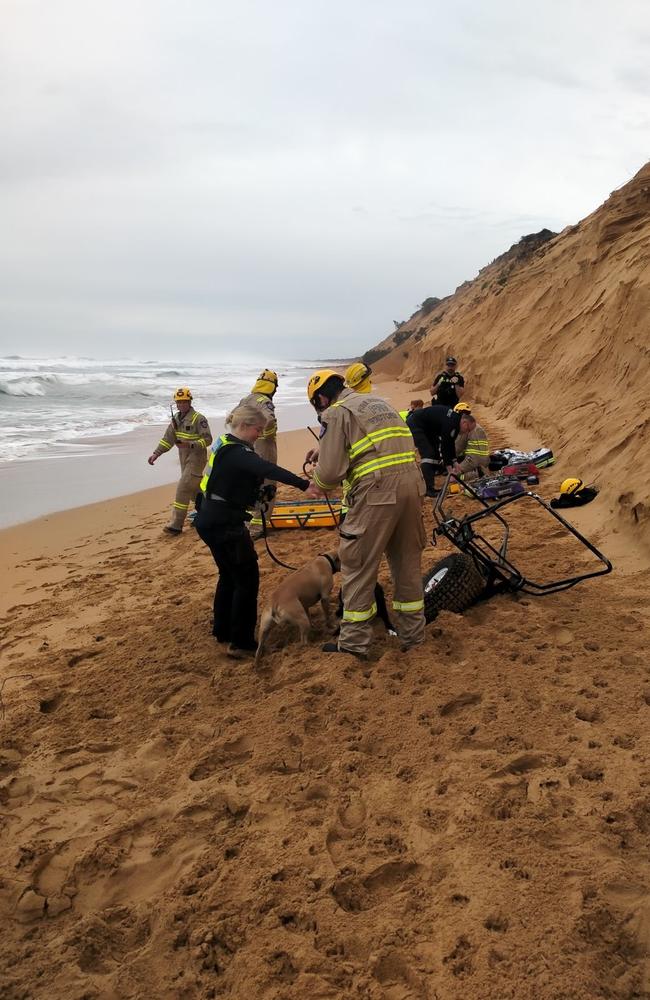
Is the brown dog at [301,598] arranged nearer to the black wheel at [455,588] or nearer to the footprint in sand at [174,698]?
the footprint in sand at [174,698]

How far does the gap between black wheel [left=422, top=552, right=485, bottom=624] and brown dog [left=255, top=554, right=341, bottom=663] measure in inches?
32.4

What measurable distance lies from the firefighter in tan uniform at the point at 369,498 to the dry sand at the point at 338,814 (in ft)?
0.97

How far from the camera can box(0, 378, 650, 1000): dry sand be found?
240 cm

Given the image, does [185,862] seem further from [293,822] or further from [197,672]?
[197,672]

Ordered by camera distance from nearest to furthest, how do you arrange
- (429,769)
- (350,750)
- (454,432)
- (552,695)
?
(429,769) → (350,750) → (552,695) → (454,432)

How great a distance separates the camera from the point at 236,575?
16.9ft

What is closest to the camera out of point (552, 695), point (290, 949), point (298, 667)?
point (290, 949)

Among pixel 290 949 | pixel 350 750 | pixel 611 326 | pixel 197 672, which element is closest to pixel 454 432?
pixel 611 326

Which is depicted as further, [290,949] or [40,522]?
[40,522]

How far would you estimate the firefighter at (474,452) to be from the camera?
391 inches

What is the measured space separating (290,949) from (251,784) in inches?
41.0

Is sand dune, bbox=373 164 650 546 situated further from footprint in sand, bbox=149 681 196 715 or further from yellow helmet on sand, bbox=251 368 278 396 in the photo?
footprint in sand, bbox=149 681 196 715

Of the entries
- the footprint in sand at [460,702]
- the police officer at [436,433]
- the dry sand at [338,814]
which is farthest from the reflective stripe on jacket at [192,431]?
the footprint in sand at [460,702]

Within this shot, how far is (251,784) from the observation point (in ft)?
11.3
